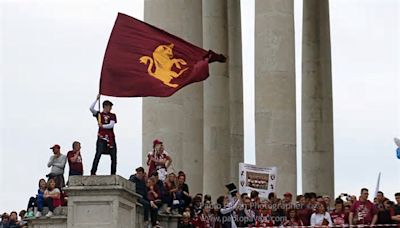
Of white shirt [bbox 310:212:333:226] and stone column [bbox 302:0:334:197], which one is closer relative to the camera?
white shirt [bbox 310:212:333:226]

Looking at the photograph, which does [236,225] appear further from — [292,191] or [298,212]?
[292,191]

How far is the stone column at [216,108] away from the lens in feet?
360

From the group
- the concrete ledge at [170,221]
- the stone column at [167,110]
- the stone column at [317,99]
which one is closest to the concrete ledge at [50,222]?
the concrete ledge at [170,221]

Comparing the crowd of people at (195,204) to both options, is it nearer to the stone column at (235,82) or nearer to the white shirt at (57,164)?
the white shirt at (57,164)

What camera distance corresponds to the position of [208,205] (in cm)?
7119

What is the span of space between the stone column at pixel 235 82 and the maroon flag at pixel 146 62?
42.8 meters

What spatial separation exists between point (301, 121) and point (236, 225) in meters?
46.0

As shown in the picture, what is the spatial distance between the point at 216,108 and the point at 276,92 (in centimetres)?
2787

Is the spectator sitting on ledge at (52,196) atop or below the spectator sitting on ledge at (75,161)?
below

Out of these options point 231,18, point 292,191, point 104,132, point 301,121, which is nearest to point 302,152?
point 301,121

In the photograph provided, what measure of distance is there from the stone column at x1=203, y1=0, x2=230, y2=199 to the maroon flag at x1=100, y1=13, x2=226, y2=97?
117ft

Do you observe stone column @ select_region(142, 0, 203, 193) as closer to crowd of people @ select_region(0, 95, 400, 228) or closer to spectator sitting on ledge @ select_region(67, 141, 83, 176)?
crowd of people @ select_region(0, 95, 400, 228)

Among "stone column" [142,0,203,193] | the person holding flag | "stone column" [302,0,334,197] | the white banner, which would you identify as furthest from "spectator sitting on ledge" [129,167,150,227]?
"stone column" [302,0,334,197]

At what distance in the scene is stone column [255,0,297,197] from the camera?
83.2 m
